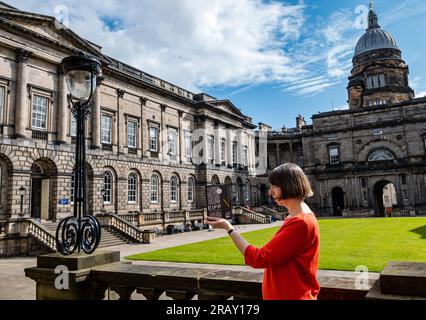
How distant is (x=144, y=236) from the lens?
73.6 feet

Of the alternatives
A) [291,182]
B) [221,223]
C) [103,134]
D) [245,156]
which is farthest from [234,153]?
[291,182]

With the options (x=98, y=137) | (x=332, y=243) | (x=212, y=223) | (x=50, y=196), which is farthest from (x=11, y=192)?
(x=212, y=223)

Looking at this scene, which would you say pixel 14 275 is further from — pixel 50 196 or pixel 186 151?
pixel 186 151

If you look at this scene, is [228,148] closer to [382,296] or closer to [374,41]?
[374,41]

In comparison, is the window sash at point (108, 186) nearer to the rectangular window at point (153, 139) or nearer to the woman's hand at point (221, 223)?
the rectangular window at point (153, 139)

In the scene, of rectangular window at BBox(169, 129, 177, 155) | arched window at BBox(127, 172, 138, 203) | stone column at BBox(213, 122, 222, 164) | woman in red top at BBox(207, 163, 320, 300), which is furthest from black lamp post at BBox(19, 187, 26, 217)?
stone column at BBox(213, 122, 222, 164)

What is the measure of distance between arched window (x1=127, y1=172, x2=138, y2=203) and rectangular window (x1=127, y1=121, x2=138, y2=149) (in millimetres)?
2576

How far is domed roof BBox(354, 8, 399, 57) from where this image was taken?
59.7 metres

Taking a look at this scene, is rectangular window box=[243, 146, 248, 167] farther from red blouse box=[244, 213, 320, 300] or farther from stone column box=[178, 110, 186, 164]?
red blouse box=[244, 213, 320, 300]

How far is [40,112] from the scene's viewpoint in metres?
22.4

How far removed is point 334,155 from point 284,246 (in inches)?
2057

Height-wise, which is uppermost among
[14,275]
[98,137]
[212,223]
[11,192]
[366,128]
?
[366,128]

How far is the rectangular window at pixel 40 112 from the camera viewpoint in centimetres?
2208
